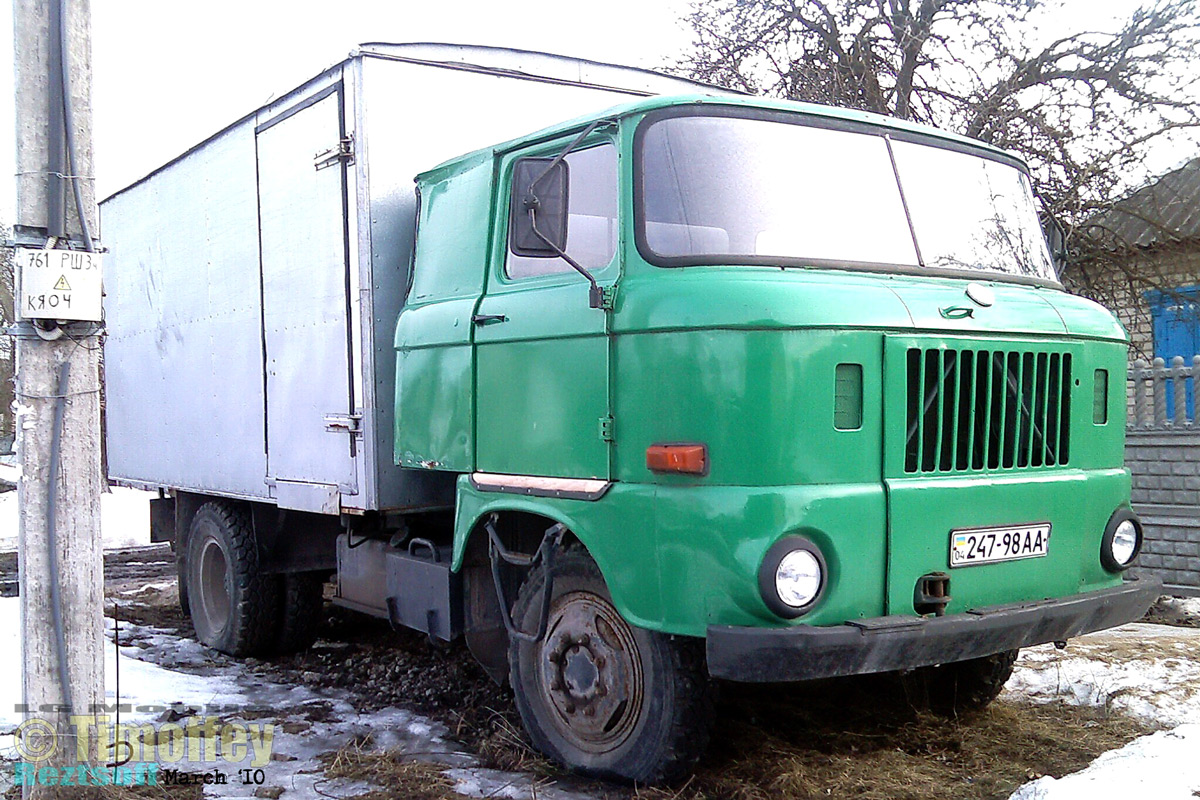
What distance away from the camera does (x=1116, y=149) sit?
13289 mm

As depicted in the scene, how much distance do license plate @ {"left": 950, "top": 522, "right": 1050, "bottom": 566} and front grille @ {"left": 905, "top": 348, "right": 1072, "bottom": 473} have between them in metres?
0.23

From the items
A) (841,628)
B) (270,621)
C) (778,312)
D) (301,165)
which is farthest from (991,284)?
(270,621)

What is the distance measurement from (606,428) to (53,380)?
2040 mm

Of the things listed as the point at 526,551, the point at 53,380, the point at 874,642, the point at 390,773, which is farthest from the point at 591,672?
the point at 53,380

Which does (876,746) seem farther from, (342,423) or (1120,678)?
(342,423)

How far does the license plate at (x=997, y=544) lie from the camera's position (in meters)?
4.04

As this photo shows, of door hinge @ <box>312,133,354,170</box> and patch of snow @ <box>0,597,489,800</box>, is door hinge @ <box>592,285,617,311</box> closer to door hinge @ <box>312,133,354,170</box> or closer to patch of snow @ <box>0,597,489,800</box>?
patch of snow @ <box>0,597,489,800</box>

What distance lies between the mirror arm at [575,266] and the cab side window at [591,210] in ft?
0.29

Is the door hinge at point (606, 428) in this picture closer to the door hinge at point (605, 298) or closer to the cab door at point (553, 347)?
the cab door at point (553, 347)

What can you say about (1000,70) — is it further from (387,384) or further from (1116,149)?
(387,384)

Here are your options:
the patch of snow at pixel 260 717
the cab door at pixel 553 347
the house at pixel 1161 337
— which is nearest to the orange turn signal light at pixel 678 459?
the cab door at pixel 553 347

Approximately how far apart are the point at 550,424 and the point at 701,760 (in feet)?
4.63

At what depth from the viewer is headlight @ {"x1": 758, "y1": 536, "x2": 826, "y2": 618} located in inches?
143

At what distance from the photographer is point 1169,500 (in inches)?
403
